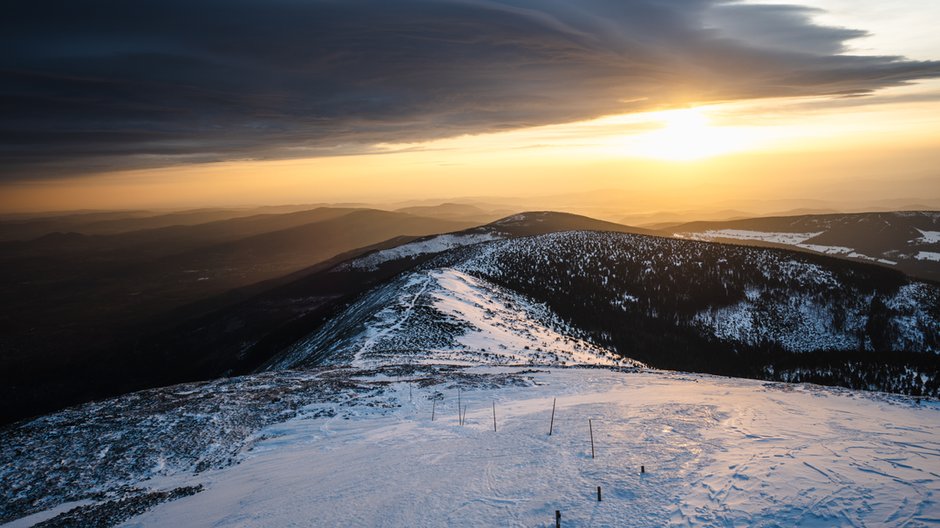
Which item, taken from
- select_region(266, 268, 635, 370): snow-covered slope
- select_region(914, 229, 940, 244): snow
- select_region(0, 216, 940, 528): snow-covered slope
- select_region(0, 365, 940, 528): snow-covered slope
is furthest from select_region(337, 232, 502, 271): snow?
select_region(914, 229, 940, 244): snow

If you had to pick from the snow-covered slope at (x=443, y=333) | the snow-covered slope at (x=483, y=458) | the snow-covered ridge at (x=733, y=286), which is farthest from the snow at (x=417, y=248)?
the snow-covered slope at (x=483, y=458)

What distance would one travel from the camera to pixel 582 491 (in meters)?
10.9

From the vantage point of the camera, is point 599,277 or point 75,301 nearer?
point 599,277

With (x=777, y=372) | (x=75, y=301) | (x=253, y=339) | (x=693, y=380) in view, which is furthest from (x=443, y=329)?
(x=75, y=301)

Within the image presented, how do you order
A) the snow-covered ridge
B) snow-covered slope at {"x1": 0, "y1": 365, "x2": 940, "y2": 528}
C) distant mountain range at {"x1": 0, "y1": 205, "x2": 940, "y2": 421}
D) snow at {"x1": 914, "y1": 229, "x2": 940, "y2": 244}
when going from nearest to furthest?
snow-covered slope at {"x1": 0, "y1": 365, "x2": 940, "y2": 528}, distant mountain range at {"x1": 0, "y1": 205, "x2": 940, "y2": 421}, the snow-covered ridge, snow at {"x1": 914, "y1": 229, "x2": 940, "y2": 244}

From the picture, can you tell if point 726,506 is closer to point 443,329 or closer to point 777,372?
point 443,329

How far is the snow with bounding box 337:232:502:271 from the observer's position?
106250 mm

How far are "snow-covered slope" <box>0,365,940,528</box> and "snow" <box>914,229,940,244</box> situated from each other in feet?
520

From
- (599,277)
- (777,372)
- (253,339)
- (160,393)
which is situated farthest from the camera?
(253,339)

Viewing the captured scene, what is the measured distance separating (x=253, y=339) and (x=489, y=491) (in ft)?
233

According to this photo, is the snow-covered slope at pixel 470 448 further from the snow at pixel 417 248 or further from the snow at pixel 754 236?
the snow at pixel 754 236

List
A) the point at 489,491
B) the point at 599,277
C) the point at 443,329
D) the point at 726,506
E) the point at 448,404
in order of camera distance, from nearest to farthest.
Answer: the point at 726,506, the point at 489,491, the point at 448,404, the point at 443,329, the point at 599,277

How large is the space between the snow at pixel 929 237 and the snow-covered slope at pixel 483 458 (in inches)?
6237

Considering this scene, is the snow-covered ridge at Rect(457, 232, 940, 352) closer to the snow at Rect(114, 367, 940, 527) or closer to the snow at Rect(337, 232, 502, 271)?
the snow at Rect(114, 367, 940, 527)
